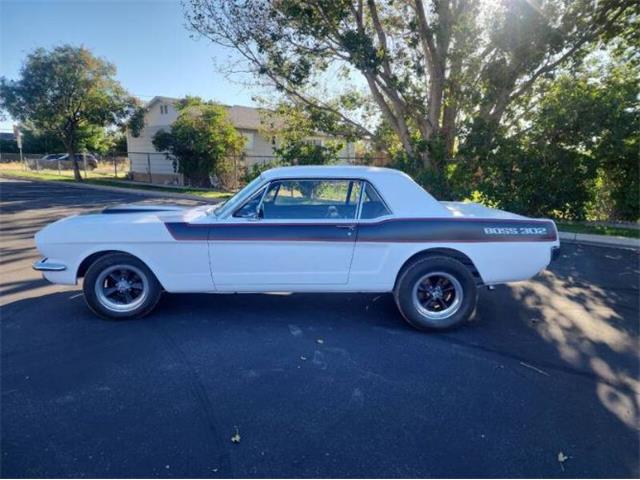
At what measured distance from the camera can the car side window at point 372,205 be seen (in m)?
4.23

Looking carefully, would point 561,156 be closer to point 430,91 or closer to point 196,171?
point 430,91

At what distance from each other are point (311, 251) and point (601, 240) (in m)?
7.45

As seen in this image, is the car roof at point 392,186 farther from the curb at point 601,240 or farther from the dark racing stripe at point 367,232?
the curb at point 601,240

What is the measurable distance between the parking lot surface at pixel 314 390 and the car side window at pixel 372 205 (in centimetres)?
118

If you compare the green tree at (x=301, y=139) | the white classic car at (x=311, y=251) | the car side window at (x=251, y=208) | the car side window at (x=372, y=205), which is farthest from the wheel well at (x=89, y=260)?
the green tree at (x=301, y=139)

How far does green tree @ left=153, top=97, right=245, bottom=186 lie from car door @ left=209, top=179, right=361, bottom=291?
16735mm

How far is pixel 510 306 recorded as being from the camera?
4961mm

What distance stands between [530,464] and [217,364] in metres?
2.41

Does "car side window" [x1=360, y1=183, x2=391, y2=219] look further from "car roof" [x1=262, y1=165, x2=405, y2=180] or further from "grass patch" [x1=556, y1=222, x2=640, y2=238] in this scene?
"grass patch" [x1=556, y1=222, x2=640, y2=238]

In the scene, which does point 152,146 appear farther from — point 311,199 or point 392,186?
point 392,186

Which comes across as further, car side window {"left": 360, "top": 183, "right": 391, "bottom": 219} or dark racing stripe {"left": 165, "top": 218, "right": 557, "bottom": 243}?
car side window {"left": 360, "top": 183, "right": 391, "bottom": 219}

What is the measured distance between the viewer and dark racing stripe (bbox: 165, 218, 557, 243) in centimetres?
412

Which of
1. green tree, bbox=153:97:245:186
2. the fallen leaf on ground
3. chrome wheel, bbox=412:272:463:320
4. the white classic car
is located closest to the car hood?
the white classic car

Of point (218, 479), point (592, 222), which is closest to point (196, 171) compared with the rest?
point (592, 222)
